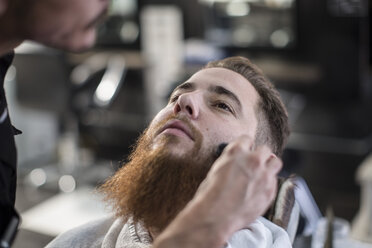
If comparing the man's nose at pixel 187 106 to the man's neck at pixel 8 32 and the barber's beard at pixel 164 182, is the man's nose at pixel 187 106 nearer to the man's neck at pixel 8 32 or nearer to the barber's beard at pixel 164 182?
the barber's beard at pixel 164 182

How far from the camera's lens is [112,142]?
5438mm

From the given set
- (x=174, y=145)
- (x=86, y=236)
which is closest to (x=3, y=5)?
(x=174, y=145)

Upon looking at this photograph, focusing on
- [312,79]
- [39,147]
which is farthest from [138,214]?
[39,147]

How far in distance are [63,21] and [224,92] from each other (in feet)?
2.44

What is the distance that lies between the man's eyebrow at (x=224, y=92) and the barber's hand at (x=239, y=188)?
53cm

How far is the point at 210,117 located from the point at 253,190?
0.50m

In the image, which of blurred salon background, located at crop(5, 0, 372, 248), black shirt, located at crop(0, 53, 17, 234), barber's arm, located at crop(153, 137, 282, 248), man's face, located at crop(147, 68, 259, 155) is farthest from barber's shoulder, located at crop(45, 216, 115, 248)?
blurred salon background, located at crop(5, 0, 372, 248)

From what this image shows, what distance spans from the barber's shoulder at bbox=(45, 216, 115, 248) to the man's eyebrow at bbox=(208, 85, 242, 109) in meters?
0.49

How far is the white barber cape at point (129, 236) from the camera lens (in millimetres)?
1234

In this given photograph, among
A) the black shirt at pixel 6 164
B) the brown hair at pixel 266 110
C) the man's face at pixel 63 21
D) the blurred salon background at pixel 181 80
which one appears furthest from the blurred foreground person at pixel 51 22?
the blurred salon background at pixel 181 80

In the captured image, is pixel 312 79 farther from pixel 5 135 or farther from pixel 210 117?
pixel 5 135

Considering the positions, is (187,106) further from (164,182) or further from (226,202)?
(226,202)

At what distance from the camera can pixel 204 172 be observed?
4.14 ft

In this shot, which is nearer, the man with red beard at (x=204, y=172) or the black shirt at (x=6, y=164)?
the man with red beard at (x=204, y=172)
